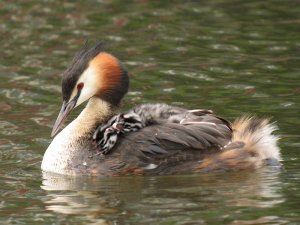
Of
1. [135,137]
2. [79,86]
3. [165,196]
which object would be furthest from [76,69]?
[165,196]

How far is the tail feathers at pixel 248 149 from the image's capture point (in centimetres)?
1052

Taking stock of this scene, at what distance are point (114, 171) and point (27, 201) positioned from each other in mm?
1057

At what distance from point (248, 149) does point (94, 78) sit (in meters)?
1.61

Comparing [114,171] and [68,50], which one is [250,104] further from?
[68,50]

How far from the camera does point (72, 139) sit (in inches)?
433

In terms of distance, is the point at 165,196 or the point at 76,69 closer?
the point at 165,196

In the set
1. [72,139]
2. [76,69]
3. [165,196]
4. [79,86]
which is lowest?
[165,196]

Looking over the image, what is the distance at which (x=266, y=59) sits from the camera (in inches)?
568

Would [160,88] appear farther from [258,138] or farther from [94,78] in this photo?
[258,138]

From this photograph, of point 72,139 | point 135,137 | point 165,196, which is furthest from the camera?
point 72,139

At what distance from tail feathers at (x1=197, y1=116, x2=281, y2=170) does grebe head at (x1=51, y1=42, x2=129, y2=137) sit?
3.72ft

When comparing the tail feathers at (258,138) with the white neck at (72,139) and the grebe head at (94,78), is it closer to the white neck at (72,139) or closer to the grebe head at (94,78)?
the grebe head at (94,78)

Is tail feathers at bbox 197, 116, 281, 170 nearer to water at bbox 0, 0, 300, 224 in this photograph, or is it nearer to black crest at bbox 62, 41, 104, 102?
water at bbox 0, 0, 300, 224

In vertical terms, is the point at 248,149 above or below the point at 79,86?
below
